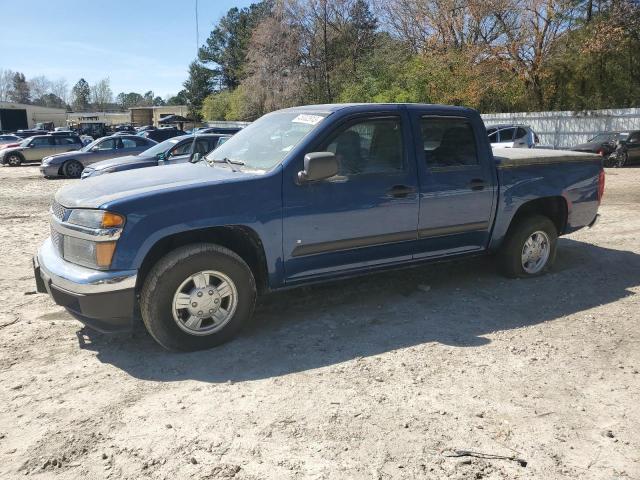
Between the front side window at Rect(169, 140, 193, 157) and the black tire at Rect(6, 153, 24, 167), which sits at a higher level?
the front side window at Rect(169, 140, 193, 157)

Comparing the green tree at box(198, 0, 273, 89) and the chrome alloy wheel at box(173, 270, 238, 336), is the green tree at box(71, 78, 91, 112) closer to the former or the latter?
the green tree at box(198, 0, 273, 89)

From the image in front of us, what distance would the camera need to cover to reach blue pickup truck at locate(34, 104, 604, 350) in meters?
3.88

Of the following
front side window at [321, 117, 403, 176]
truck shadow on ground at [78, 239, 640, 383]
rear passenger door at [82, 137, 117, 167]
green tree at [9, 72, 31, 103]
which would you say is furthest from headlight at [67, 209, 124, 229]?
green tree at [9, 72, 31, 103]

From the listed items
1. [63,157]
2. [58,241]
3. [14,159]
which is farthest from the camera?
[14,159]

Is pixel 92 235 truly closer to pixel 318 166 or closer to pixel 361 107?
pixel 318 166

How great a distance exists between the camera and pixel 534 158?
573 centimetres

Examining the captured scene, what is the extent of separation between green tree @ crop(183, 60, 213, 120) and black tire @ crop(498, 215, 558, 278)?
76807mm

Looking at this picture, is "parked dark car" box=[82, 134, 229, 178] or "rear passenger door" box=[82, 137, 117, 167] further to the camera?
"rear passenger door" box=[82, 137, 117, 167]

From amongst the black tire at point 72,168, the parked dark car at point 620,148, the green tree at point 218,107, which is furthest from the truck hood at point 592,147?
the green tree at point 218,107

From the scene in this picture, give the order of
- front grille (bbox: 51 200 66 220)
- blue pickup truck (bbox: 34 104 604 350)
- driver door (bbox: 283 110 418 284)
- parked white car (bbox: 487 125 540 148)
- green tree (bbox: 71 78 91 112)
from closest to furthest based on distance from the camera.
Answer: blue pickup truck (bbox: 34 104 604 350), front grille (bbox: 51 200 66 220), driver door (bbox: 283 110 418 284), parked white car (bbox: 487 125 540 148), green tree (bbox: 71 78 91 112)

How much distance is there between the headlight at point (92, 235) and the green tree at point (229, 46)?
6444 centimetres

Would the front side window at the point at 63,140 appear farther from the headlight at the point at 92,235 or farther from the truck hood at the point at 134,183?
the headlight at the point at 92,235

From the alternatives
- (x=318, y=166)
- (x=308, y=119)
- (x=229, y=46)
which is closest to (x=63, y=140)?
(x=308, y=119)

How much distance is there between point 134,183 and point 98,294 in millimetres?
968
